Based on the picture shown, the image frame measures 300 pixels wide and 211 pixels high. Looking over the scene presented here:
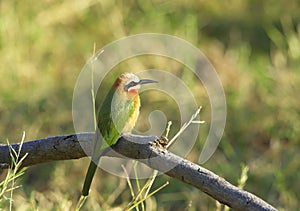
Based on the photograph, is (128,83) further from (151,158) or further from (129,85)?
(151,158)

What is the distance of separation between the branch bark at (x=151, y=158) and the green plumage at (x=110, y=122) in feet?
0.10

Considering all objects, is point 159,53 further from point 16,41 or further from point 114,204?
point 114,204

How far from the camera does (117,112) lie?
2.16m

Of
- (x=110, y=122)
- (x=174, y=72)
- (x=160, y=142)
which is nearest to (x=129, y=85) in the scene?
(x=110, y=122)

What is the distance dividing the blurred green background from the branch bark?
31.3 inches

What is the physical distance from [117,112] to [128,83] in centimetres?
9

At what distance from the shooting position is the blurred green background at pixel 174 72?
3.79m

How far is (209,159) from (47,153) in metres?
2.09

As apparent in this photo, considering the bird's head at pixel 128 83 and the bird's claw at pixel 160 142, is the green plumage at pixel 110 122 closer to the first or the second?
the bird's head at pixel 128 83

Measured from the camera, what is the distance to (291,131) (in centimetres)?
423

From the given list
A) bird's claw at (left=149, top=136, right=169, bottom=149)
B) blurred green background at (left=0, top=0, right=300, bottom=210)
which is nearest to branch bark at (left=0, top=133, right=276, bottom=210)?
bird's claw at (left=149, top=136, right=169, bottom=149)

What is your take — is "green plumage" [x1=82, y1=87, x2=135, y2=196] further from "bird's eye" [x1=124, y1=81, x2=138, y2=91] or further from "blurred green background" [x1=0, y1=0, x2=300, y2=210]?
"blurred green background" [x1=0, y1=0, x2=300, y2=210]

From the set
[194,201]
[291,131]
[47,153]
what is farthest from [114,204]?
[47,153]

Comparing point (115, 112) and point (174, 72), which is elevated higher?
point (174, 72)
